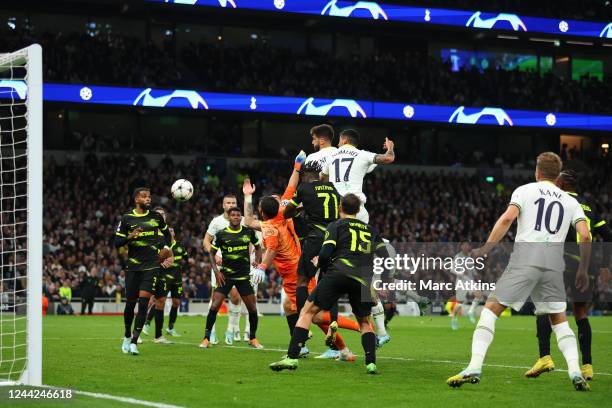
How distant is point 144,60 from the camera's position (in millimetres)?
41812

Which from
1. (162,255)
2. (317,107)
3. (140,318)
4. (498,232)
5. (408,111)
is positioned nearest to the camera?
(498,232)

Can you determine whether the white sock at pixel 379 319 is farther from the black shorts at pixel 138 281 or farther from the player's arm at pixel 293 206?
the black shorts at pixel 138 281

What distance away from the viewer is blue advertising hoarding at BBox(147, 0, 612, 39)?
40.9 meters

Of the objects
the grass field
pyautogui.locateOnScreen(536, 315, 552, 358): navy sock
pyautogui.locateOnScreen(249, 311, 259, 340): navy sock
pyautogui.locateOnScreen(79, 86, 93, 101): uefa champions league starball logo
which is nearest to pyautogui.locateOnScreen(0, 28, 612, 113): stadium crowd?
pyautogui.locateOnScreen(79, 86, 93, 101): uefa champions league starball logo

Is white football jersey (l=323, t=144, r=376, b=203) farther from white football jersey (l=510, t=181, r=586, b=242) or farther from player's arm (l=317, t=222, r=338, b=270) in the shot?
white football jersey (l=510, t=181, r=586, b=242)

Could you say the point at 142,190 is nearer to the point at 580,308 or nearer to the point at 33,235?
the point at 33,235

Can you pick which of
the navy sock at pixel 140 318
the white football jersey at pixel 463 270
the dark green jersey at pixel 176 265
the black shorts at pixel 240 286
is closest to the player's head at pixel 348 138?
the black shorts at pixel 240 286

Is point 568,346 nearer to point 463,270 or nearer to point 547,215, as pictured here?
point 547,215

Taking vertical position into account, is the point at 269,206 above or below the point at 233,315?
above

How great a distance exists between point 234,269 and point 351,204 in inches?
208

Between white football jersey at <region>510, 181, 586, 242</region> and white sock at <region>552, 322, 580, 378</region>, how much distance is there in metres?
1.00

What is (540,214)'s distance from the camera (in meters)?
9.62

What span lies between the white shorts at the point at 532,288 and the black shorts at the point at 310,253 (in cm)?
318

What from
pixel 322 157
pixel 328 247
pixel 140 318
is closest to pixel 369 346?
pixel 328 247
